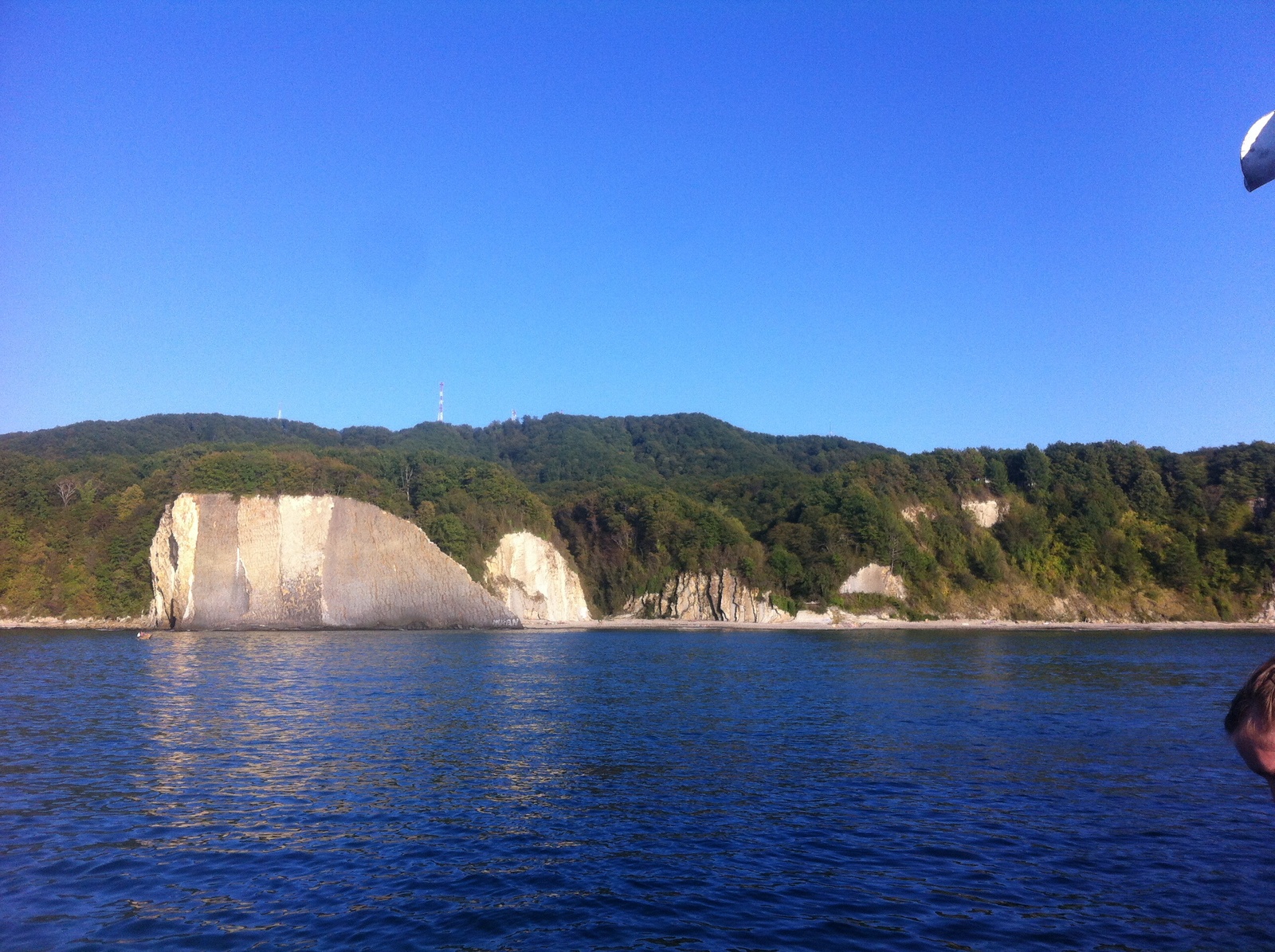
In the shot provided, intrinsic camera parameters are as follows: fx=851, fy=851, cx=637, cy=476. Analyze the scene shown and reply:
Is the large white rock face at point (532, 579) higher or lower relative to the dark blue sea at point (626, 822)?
higher

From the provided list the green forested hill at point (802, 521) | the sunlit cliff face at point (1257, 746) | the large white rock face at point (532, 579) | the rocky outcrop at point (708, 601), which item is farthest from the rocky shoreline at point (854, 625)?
the sunlit cliff face at point (1257, 746)

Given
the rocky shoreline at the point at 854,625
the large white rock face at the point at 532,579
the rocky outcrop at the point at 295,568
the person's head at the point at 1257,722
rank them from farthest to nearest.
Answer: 1. the large white rock face at the point at 532,579
2. the rocky shoreline at the point at 854,625
3. the rocky outcrop at the point at 295,568
4. the person's head at the point at 1257,722

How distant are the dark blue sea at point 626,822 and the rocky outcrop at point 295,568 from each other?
153 feet

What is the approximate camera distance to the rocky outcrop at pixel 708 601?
95.5m

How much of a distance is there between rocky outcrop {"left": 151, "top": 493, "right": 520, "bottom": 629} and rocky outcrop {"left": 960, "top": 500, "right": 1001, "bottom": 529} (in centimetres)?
6357

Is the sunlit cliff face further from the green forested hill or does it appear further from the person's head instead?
the green forested hill

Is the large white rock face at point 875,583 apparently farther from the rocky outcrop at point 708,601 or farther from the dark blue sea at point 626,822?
the dark blue sea at point 626,822

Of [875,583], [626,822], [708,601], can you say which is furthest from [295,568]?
[626,822]

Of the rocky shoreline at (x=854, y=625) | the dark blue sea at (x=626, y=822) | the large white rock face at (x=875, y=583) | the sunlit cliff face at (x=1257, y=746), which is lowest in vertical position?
the rocky shoreline at (x=854, y=625)

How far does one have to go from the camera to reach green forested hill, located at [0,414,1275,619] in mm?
85000

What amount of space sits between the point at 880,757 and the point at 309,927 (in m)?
13.0

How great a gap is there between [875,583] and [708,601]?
1895cm

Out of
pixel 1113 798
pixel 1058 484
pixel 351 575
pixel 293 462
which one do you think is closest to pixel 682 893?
pixel 1113 798

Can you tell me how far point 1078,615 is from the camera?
312 ft
